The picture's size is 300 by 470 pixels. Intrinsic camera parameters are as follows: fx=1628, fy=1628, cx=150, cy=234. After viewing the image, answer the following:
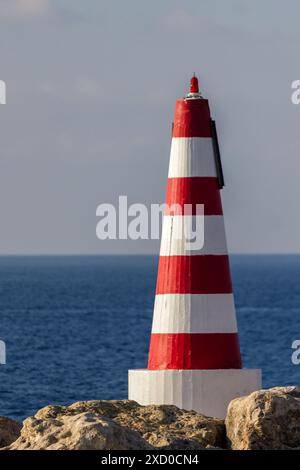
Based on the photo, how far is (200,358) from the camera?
9914 millimetres

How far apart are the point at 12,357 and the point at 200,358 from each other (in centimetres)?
2625

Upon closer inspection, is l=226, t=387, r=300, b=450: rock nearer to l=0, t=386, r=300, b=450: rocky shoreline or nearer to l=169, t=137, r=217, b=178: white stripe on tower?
Answer: l=0, t=386, r=300, b=450: rocky shoreline

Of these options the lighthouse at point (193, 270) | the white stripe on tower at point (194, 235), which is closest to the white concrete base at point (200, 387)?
the lighthouse at point (193, 270)

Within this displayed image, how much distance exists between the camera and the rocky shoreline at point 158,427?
743 centimetres

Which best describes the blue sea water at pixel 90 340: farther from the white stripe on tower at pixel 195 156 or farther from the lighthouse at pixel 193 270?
the white stripe on tower at pixel 195 156

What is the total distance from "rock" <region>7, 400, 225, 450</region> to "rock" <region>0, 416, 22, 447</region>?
15.6 inches

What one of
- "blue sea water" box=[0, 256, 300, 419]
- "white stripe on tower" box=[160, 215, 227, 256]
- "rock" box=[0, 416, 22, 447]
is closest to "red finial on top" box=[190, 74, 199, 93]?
"white stripe on tower" box=[160, 215, 227, 256]

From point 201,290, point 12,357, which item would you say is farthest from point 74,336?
point 201,290

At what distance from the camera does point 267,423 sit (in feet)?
26.6

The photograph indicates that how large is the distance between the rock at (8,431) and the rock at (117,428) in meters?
0.40

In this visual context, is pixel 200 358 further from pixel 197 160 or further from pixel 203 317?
pixel 197 160

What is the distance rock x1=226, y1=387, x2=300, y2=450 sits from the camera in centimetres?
809
